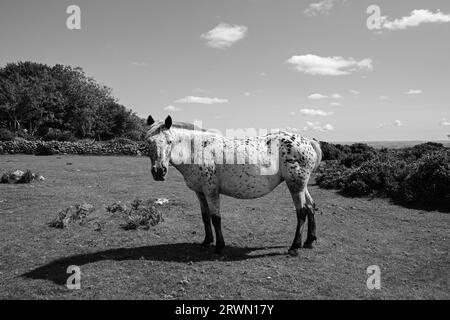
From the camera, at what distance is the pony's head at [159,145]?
7.34 meters

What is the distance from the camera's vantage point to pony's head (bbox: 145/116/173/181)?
7344 mm

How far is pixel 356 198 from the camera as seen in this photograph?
1627 cm

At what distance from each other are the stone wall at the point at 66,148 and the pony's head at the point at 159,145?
103 ft

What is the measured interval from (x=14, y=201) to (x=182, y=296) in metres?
11.3

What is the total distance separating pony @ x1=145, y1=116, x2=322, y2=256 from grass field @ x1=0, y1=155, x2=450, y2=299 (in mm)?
1071

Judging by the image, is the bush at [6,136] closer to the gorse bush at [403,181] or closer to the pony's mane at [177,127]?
the gorse bush at [403,181]

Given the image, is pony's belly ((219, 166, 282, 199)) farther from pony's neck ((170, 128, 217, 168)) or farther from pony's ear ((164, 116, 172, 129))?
pony's ear ((164, 116, 172, 129))

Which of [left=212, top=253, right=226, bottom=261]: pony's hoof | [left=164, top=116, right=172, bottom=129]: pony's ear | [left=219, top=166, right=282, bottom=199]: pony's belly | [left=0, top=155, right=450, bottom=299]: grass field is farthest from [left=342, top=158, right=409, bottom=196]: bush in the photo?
[left=164, top=116, right=172, bottom=129]: pony's ear

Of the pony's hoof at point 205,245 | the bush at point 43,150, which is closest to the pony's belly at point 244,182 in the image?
the pony's hoof at point 205,245

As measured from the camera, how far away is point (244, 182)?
8273mm

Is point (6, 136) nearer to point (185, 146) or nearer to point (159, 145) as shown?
point (185, 146)
